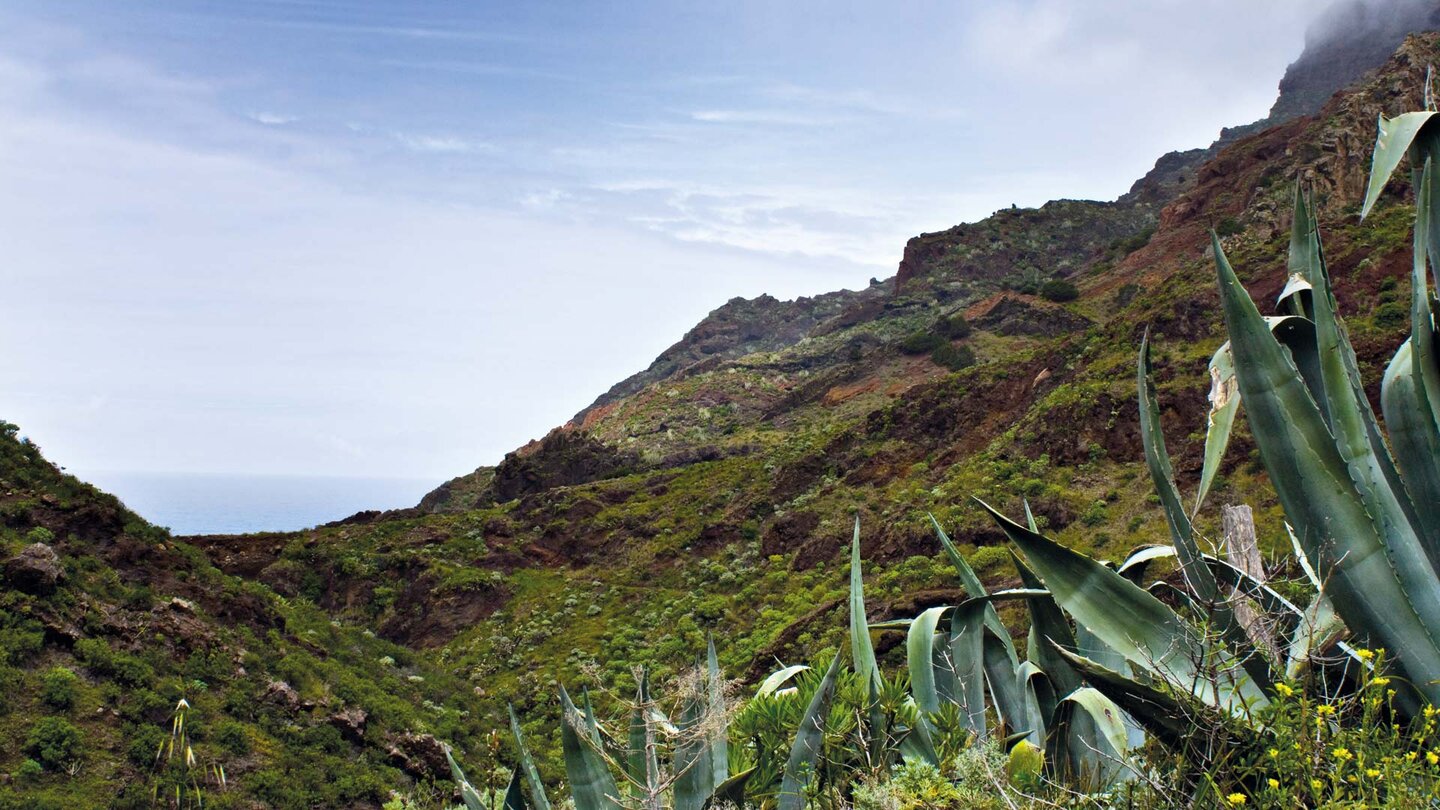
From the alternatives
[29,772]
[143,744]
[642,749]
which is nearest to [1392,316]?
[642,749]

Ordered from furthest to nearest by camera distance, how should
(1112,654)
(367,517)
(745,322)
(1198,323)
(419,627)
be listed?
(745,322) < (367,517) < (419,627) < (1198,323) < (1112,654)

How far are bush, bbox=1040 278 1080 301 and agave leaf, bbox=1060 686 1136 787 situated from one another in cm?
5204

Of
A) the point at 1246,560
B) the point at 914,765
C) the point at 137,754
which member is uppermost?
the point at 1246,560

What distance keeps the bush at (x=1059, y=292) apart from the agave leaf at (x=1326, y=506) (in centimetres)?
5263

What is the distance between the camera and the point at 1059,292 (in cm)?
5225

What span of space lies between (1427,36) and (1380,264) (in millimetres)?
29257

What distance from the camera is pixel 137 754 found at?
1138cm

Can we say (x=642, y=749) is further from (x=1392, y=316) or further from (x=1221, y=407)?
(x=1392, y=316)

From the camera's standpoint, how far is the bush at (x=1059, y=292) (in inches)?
2052

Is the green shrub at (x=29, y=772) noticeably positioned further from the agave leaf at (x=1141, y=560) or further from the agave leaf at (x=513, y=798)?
the agave leaf at (x=1141, y=560)

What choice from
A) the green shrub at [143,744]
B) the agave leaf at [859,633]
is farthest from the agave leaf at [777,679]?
the green shrub at [143,744]

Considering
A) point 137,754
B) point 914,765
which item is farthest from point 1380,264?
point 137,754

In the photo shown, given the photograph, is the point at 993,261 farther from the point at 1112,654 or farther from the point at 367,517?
the point at 1112,654

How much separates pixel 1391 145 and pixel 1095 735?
7.84ft
